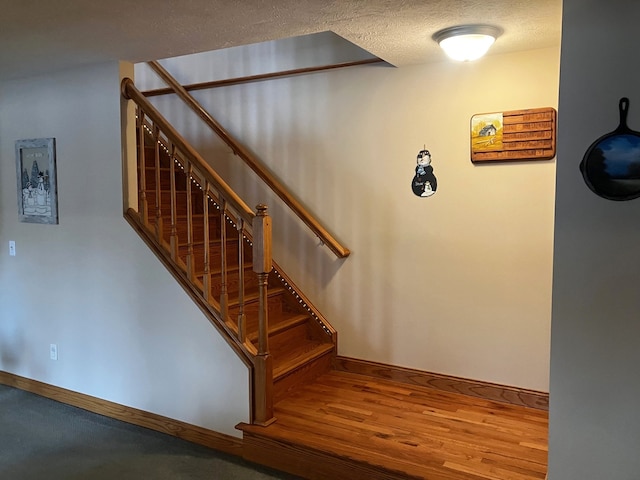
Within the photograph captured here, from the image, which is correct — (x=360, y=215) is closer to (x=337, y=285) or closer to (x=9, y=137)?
(x=337, y=285)

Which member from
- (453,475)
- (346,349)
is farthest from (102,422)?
(453,475)

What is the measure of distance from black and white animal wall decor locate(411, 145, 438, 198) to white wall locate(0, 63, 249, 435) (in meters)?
1.56

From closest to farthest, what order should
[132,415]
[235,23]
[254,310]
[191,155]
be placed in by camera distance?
[235,23] < [191,155] < [132,415] < [254,310]

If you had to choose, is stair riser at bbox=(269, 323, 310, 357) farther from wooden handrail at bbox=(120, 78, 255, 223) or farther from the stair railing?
wooden handrail at bbox=(120, 78, 255, 223)

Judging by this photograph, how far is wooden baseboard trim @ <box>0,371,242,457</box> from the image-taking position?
289 cm

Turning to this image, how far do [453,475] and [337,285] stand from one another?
1.62 meters

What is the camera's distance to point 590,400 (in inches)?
76.7

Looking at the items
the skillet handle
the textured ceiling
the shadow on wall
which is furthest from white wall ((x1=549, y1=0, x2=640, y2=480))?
the shadow on wall

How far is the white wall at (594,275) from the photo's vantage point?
1.84m

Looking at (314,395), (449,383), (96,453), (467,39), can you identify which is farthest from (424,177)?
(96,453)

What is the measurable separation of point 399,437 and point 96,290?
2.10m

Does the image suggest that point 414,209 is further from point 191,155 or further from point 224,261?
point 191,155

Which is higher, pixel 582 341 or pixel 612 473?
pixel 582 341

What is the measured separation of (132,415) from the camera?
10.5 ft
